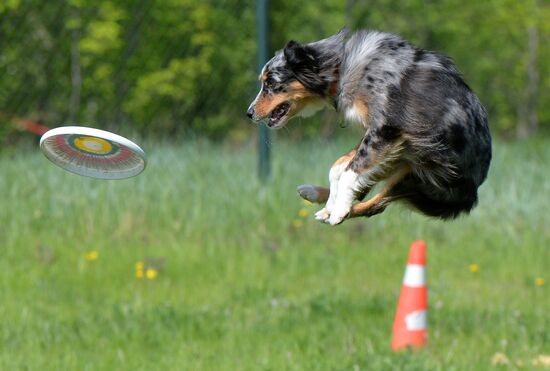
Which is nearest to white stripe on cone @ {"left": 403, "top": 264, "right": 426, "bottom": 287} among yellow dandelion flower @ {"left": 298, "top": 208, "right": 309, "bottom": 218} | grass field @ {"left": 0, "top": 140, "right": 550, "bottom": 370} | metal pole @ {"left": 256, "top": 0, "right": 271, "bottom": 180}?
grass field @ {"left": 0, "top": 140, "right": 550, "bottom": 370}

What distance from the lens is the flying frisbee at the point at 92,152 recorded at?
13.7ft

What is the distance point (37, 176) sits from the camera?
32.2ft

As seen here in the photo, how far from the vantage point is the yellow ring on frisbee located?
4.44 metres

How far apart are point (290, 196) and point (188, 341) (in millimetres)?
3373

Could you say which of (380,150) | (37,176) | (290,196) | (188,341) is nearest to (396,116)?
(380,150)

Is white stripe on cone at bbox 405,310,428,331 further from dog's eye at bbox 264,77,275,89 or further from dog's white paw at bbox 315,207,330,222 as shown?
dog's eye at bbox 264,77,275,89

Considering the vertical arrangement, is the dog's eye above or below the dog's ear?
below

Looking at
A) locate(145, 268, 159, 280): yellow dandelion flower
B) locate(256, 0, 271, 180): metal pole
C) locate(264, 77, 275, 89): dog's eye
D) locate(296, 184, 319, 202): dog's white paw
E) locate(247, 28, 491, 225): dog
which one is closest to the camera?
locate(247, 28, 491, 225): dog

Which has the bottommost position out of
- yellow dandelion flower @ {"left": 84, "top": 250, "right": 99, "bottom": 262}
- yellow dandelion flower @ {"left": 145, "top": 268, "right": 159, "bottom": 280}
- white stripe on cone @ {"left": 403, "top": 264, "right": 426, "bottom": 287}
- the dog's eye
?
yellow dandelion flower @ {"left": 145, "top": 268, "right": 159, "bottom": 280}

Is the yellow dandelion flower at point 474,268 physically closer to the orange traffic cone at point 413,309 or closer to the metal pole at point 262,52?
the orange traffic cone at point 413,309

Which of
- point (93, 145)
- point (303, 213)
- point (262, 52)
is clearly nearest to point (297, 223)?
point (303, 213)

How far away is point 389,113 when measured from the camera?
12.0 feet

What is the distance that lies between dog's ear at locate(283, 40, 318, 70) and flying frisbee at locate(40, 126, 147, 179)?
84 cm

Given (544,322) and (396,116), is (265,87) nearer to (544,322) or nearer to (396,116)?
(396,116)
